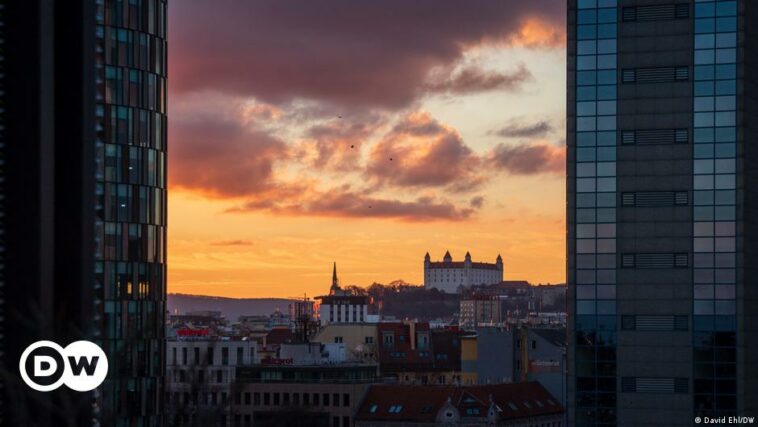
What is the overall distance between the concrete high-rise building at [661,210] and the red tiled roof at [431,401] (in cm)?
5228

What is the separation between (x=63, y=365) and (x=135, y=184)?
60340 mm

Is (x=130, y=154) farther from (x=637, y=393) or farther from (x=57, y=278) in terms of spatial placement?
(x=57, y=278)

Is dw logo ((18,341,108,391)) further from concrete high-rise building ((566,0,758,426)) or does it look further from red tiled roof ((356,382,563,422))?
red tiled roof ((356,382,563,422))

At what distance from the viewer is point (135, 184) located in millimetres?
74062

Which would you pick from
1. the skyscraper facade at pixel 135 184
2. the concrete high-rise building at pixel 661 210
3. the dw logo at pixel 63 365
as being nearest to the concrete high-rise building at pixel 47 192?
the dw logo at pixel 63 365

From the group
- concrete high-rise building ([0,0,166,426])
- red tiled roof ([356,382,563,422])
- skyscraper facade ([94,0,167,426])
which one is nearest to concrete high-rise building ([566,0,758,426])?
skyscraper facade ([94,0,167,426])

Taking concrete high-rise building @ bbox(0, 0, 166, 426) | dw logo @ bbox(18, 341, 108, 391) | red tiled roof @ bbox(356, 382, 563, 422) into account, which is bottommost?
red tiled roof @ bbox(356, 382, 563, 422)

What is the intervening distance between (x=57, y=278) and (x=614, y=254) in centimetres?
6558

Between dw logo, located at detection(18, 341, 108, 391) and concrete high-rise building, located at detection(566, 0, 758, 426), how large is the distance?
208 feet

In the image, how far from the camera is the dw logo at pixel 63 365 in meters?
13.7

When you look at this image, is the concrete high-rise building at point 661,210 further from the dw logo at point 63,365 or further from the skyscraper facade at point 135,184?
the dw logo at point 63,365

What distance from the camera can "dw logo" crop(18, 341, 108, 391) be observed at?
44.9 ft

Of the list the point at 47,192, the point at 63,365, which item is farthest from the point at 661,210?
the point at 47,192

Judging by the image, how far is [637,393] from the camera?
7612cm
